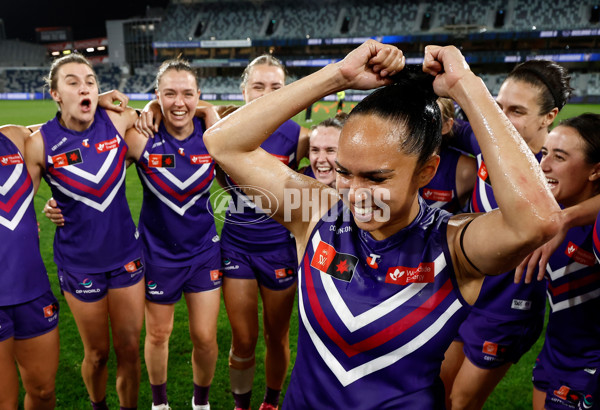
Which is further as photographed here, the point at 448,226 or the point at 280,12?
the point at 280,12

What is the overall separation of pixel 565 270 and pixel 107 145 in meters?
3.13

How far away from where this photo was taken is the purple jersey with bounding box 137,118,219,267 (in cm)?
357

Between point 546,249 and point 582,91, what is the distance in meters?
38.5

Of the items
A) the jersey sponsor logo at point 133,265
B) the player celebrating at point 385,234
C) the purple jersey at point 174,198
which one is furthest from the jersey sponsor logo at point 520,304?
the jersey sponsor logo at point 133,265

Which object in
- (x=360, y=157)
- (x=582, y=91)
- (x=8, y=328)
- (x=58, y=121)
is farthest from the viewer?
(x=582, y=91)

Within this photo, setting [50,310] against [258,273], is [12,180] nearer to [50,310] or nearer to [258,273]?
[50,310]

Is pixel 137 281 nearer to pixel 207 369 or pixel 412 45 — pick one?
pixel 207 369

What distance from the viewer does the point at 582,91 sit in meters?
34.4

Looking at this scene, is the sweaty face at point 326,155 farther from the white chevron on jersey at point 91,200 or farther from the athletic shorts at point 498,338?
the white chevron on jersey at point 91,200

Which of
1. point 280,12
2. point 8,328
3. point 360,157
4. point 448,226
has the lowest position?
point 8,328

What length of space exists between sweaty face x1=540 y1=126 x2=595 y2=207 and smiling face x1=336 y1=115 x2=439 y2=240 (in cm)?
127

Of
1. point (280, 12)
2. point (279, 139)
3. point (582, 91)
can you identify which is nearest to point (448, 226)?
point (279, 139)

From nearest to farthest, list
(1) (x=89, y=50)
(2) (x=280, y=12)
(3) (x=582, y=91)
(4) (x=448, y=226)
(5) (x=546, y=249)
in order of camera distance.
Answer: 1. (4) (x=448, y=226)
2. (5) (x=546, y=249)
3. (3) (x=582, y=91)
4. (2) (x=280, y=12)
5. (1) (x=89, y=50)

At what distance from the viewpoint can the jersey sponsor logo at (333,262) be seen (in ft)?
5.79
